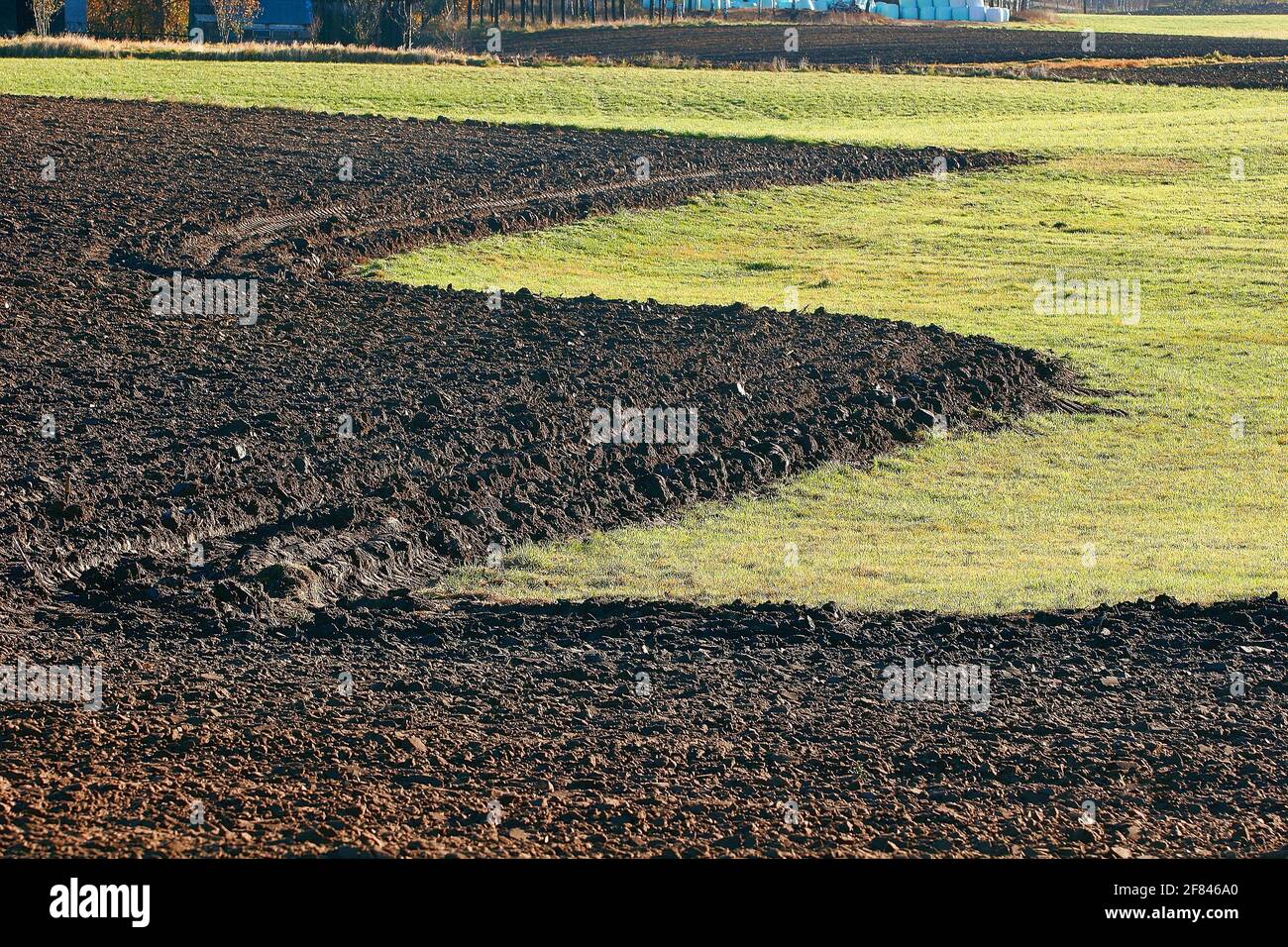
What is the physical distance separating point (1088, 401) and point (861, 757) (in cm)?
1035

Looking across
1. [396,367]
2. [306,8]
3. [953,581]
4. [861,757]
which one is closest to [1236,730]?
[861,757]

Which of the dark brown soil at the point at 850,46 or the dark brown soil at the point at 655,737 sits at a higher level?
the dark brown soil at the point at 850,46

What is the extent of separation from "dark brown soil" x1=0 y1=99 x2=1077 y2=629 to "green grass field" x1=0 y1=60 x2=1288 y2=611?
64 centimetres

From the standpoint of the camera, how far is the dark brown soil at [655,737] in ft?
23.7

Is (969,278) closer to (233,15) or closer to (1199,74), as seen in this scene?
(1199,74)

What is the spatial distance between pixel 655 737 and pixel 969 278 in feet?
59.5

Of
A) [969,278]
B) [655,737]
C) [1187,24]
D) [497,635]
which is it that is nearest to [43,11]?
[969,278]

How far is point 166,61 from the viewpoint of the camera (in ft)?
158

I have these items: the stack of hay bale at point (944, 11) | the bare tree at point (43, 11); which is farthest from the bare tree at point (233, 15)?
the stack of hay bale at point (944, 11)

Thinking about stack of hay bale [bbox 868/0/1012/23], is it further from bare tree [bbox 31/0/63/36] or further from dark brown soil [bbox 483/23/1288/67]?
bare tree [bbox 31/0/63/36]

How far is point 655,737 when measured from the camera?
8.34 metres

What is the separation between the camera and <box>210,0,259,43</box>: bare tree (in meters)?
68.6

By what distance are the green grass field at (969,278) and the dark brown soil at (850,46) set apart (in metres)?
12.0

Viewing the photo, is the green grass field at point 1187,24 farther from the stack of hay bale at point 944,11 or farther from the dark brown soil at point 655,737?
the dark brown soil at point 655,737
